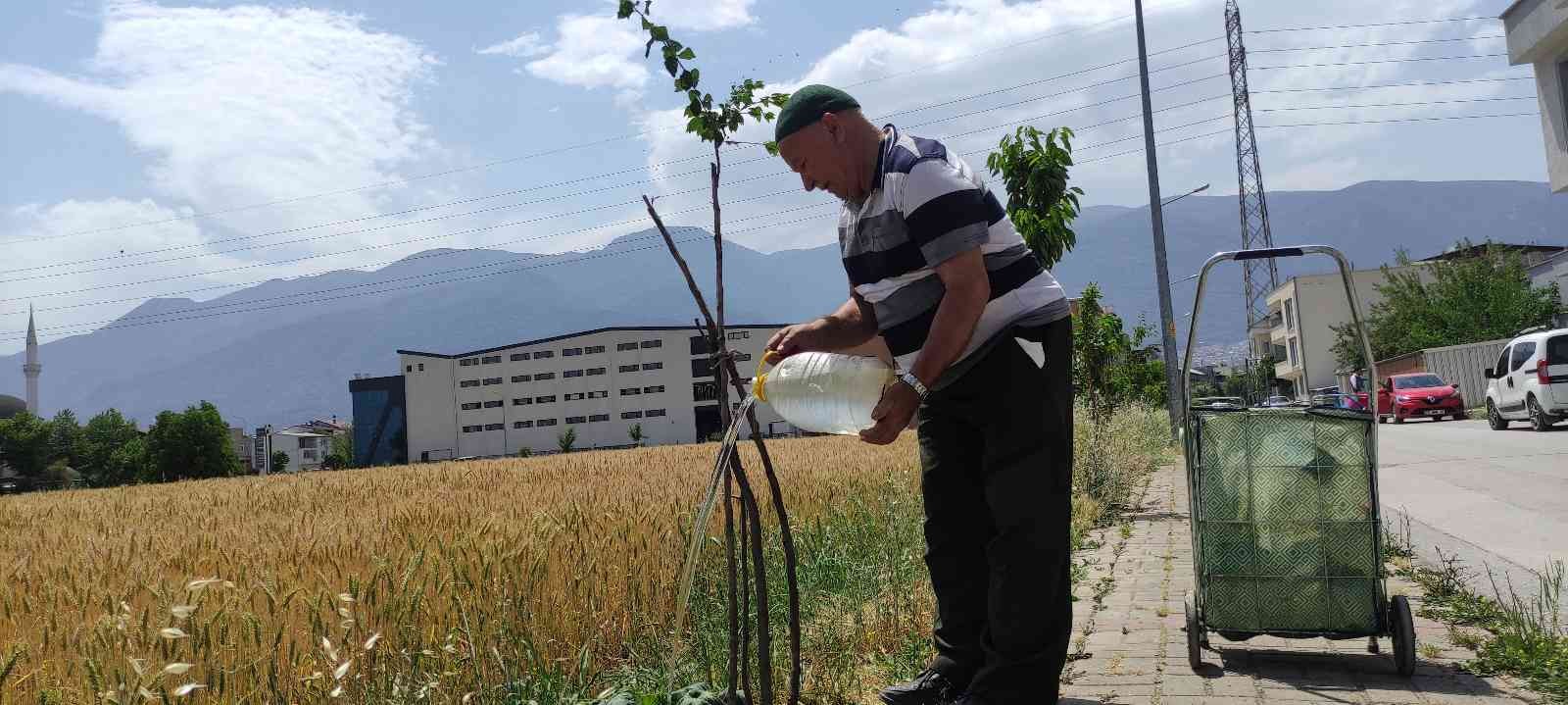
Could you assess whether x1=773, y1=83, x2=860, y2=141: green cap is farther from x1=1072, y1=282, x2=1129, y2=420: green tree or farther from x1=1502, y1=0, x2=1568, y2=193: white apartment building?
x1=1502, y1=0, x2=1568, y2=193: white apartment building

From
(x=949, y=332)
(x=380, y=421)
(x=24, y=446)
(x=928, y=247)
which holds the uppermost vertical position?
(x=380, y=421)

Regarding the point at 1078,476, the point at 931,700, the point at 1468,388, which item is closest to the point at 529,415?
the point at 1468,388

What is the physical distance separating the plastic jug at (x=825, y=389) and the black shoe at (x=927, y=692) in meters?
0.94

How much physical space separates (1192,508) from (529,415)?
105756 millimetres

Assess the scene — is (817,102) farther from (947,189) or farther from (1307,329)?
(1307,329)

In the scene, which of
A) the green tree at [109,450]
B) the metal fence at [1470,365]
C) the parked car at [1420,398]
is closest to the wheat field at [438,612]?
the parked car at [1420,398]

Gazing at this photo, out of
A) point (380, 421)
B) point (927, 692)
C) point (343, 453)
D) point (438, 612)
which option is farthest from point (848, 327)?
point (343, 453)

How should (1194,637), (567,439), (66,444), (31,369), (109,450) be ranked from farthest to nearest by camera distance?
(31,369) < (109,450) < (66,444) < (567,439) < (1194,637)

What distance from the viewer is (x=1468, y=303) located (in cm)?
4753

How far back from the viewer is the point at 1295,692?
3754mm

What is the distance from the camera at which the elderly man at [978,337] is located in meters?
2.97

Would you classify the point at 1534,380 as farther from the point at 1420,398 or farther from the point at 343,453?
the point at 343,453

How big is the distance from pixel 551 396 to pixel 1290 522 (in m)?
106

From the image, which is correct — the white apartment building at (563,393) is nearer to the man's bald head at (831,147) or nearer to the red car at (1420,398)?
the red car at (1420,398)
